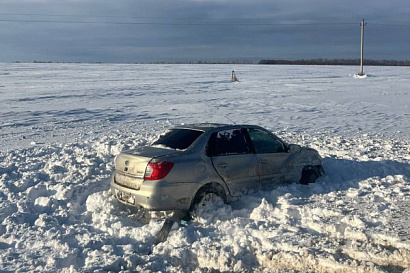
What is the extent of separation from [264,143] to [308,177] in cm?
118

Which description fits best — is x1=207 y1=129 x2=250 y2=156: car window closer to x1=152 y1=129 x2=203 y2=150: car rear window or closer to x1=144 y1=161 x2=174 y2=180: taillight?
x1=152 y1=129 x2=203 y2=150: car rear window

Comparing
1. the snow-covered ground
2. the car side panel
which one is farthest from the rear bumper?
the car side panel

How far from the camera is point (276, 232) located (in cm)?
580

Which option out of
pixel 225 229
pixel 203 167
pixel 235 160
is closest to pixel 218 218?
pixel 225 229

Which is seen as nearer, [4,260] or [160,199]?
[4,260]

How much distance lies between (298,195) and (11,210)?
15.6ft

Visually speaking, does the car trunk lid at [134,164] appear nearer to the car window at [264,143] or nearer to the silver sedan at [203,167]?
the silver sedan at [203,167]

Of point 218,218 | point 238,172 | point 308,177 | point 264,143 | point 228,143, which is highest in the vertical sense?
point 228,143

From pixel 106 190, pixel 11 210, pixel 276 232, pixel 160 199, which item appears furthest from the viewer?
pixel 106 190

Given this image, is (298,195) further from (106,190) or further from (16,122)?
(16,122)

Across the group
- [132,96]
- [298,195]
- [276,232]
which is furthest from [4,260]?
[132,96]

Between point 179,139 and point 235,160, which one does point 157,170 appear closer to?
point 179,139

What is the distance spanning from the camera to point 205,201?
6.67m

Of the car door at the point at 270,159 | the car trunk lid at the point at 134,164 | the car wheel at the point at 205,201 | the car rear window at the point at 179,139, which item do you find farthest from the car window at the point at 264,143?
the car trunk lid at the point at 134,164
